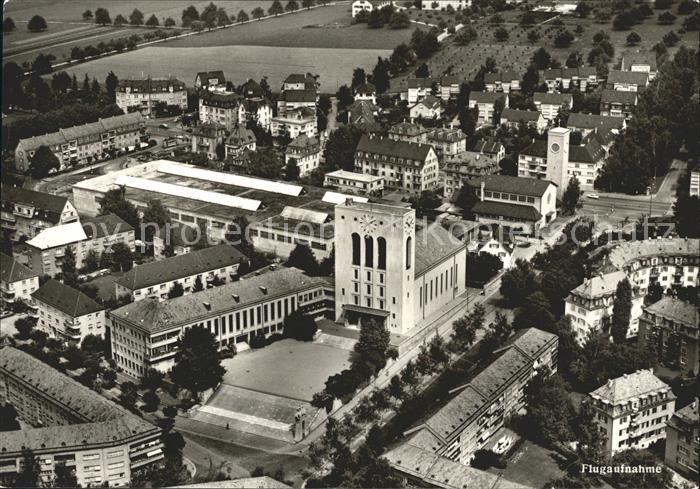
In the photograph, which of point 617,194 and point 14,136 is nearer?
point 617,194

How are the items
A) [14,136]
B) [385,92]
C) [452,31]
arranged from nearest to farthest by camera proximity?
[14,136] < [385,92] < [452,31]

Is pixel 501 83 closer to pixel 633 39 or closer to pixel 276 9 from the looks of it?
pixel 633 39

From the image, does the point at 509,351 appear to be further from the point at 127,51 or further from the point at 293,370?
the point at 127,51

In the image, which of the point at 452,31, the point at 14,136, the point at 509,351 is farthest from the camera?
the point at 452,31

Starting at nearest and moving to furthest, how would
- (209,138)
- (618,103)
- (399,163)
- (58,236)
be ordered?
(58,236) → (399,163) → (209,138) → (618,103)

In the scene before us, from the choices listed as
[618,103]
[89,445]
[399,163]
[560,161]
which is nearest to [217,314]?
[89,445]

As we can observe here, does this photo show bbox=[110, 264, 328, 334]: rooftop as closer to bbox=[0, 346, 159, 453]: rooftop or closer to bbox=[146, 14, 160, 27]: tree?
bbox=[0, 346, 159, 453]: rooftop

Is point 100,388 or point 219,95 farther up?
point 219,95

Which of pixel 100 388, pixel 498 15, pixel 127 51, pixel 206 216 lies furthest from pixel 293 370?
pixel 498 15
